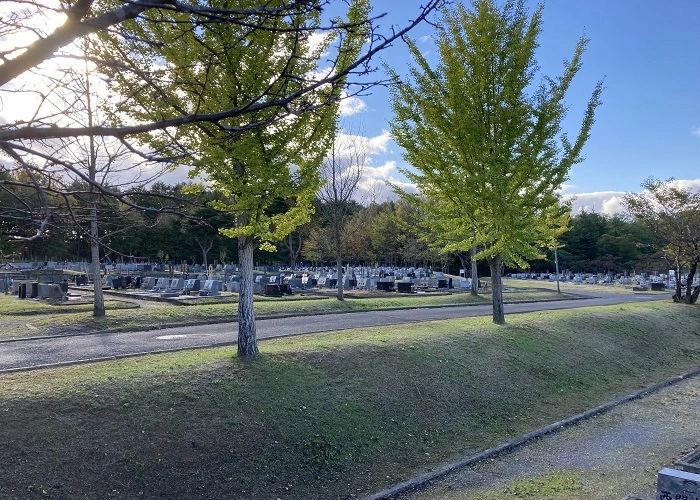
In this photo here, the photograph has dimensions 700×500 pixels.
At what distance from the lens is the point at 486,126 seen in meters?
14.1

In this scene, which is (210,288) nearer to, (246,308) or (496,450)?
(246,308)

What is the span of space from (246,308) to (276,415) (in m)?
2.15

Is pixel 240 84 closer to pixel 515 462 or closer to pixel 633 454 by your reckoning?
pixel 515 462

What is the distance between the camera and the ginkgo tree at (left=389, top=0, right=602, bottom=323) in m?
13.5

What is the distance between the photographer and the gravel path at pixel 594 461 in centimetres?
610

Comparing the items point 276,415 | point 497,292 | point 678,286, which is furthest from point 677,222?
point 276,415

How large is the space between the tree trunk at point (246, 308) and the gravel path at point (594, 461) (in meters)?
3.66

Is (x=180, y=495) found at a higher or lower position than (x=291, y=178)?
lower

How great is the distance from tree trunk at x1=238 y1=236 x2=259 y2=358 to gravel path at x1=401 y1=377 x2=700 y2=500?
12.0 feet

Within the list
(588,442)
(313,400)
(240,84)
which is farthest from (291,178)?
(588,442)

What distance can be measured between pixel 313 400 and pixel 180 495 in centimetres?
258

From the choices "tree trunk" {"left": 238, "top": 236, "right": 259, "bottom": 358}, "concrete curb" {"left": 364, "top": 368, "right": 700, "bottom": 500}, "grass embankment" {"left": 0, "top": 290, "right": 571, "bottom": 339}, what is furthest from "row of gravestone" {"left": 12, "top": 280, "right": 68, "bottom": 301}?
"concrete curb" {"left": 364, "top": 368, "right": 700, "bottom": 500}

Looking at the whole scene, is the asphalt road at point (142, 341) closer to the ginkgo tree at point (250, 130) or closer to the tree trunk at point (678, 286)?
the ginkgo tree at point (250, 130)

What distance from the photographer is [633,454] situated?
7445 millimetres
